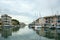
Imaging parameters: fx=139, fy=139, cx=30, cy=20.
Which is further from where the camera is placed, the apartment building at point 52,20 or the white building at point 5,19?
the white building at point 5,19

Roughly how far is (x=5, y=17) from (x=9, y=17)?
373 centimetres

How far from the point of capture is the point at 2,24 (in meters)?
80.3

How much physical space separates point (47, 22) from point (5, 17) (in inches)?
1091

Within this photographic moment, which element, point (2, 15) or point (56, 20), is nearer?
point (56, 20)

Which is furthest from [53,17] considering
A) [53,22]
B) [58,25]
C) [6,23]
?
[6,23]

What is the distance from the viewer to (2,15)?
85125 mm

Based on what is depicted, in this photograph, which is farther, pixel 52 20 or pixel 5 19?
pixel 5 19

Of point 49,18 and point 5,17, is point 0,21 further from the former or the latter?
point 49,18

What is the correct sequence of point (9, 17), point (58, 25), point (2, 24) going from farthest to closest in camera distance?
1. point (9, 17)
2. point (2, 24)
3. point (58, 25)

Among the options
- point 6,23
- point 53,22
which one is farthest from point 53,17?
point 6,23

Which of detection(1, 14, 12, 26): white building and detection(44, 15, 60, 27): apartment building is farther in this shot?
detection(1, 14, 12, 26): white building

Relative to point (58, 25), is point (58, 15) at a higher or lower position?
higher

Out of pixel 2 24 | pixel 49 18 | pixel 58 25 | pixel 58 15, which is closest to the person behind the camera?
pixel 58 25

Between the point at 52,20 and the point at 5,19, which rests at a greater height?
the point at 5,19
